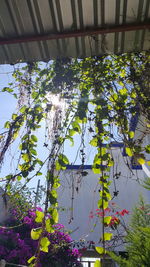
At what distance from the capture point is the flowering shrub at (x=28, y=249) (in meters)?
2.81

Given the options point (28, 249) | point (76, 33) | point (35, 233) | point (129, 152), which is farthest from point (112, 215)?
point (76, 33)

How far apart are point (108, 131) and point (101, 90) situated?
32 cm

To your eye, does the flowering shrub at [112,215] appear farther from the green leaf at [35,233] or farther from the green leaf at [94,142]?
the green leaf at [94,142]

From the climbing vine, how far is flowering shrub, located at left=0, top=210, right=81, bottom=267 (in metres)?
1.82

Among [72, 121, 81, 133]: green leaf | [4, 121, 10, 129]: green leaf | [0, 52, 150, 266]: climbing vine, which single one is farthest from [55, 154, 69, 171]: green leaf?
[4, 121, 10, 129]: green leaf

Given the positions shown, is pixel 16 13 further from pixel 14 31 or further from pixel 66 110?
pixel 66 110

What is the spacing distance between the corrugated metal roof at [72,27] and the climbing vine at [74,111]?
131 mm

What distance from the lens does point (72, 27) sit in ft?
4.66

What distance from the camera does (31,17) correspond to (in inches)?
53.6

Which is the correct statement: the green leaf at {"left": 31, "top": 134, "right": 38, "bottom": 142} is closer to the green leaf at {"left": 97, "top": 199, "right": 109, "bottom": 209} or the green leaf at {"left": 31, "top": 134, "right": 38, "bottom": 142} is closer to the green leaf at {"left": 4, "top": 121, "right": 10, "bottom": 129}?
the green leaf at {"left": 4, "top": 121, "right": 10, "bottom": 129}

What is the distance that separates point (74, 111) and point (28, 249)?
2303 millimetres

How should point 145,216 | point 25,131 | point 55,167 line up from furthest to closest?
1. point 145,216
2. point 25,131
3. point 55,167

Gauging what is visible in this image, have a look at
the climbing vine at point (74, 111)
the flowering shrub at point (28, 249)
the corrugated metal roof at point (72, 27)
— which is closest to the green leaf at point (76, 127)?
the climbing vine at point (74, 111)

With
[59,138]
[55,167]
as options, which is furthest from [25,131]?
[55,167]
